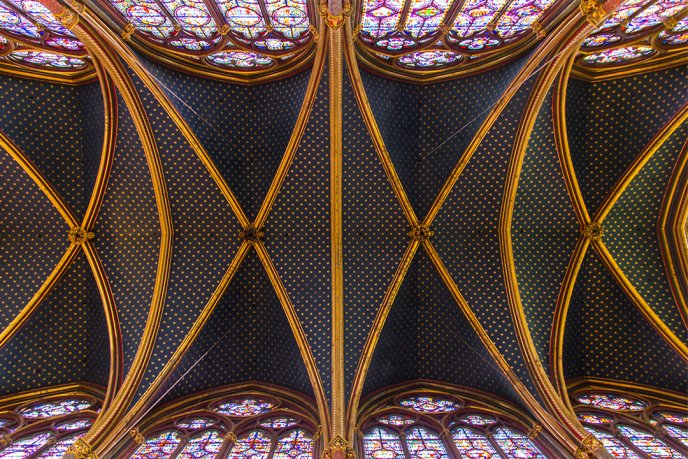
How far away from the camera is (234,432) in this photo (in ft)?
33.8

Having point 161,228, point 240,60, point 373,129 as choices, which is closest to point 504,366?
point 373,129

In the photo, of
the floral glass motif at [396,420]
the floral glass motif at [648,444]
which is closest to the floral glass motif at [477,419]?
the floral glass motif at [396,420]

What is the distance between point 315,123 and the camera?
11.6m

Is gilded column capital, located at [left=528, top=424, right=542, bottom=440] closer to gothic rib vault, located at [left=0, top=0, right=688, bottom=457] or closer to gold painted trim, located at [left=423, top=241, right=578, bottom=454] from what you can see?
gold painted trim, located at [left=423, top=241, right=578, bottom=454]

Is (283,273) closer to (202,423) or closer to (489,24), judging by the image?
(202,423)

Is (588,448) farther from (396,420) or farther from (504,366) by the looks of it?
(396,420)

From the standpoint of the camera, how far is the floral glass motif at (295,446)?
944 centimetres

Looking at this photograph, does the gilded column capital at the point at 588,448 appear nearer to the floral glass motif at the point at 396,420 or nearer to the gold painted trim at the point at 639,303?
the floral glass motif at the point at 396,420

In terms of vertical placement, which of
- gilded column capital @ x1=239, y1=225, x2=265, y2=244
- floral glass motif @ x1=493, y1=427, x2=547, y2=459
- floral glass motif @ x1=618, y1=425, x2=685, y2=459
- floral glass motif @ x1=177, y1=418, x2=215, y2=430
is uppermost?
gilded column capital @ x1=239, y1=225, x2=265, y2=244

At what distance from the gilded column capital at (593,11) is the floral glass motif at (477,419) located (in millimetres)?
8993

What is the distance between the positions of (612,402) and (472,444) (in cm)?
468

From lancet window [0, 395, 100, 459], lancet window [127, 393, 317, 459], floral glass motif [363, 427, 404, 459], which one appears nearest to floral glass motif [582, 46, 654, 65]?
floral glass motif [363, 427, 404, 459]

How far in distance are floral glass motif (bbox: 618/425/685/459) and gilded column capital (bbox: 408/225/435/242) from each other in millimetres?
6461

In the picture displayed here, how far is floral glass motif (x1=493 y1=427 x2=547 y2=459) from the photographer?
9273 millimetres
